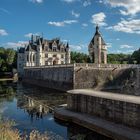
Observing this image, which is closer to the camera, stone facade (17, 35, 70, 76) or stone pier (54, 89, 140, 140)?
stone pier (54, 89, 140, 140)

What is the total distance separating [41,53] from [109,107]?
5536cm

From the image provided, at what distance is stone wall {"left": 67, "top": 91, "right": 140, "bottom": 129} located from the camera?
14933 millimetres

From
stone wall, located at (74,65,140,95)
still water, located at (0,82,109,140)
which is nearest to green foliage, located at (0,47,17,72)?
stone wall, located at (74,65,140,95)

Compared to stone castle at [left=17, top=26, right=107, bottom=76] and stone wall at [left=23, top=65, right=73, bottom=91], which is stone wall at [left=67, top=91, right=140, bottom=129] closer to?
stone wall at [left=23, top=65, right=73, bottom=91]

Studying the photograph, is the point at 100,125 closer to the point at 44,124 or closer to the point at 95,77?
the point at 44,124

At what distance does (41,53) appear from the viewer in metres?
70.9

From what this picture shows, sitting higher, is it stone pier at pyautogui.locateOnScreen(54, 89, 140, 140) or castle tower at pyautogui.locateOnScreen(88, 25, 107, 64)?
castle tower at pyautogui.locateOnScreen(88, 25, 107, 64)

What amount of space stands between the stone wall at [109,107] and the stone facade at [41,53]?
5134 centimetres

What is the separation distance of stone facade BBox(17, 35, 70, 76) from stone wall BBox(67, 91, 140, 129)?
51339 millimetres

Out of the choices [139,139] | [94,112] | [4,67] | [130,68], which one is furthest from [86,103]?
[4,67]

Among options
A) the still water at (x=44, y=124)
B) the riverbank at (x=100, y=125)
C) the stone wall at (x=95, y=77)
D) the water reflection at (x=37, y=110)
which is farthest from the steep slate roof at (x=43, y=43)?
the riverbank at (x=100, y=125)

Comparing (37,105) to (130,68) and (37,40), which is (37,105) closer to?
(130,68)

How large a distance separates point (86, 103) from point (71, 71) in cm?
2131

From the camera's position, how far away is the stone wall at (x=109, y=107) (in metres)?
14.9
